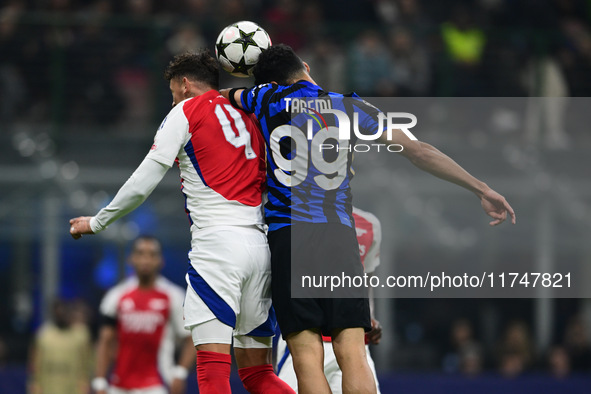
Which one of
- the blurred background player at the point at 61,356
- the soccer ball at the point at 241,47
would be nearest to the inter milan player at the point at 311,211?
the soccer ball at the point at 241,47

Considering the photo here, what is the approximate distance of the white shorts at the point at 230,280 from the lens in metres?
4.98

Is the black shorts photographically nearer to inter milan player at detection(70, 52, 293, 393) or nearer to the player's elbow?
inter milan player at detection(70, 52, 293, 393)

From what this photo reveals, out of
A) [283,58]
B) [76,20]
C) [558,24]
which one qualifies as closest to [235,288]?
[283,58]

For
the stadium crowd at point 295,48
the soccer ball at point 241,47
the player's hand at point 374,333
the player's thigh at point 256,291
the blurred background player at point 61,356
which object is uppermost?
the stadium crowd at point 295,48

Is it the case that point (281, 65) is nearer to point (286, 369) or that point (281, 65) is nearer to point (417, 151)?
point (417, 151)

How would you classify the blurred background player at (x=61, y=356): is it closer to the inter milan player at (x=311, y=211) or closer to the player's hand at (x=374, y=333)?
the player's hand at (x=374, y=333)

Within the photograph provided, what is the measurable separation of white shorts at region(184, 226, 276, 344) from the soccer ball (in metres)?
1.01

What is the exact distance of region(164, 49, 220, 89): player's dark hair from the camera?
5453mm

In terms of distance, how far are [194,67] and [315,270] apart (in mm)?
1497

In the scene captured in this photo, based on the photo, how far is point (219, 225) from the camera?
5.10m

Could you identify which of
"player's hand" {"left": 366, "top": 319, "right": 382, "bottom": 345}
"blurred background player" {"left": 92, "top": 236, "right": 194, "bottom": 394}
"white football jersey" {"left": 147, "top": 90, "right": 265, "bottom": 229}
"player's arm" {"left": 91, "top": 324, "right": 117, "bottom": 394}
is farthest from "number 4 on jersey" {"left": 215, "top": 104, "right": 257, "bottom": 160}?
"player's arm" {"left": 91, "top": 324, "right": 117, "bottom": 394}

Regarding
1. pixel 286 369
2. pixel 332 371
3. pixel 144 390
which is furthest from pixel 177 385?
pixel 332 371

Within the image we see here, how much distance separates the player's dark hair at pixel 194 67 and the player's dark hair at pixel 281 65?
40 cm

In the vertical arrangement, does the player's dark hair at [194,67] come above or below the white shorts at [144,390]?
above
